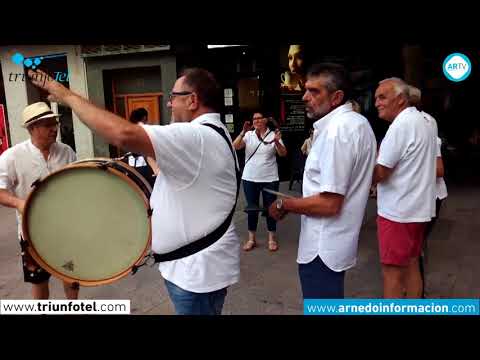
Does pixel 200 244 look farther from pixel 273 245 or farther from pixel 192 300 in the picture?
pixel 273 245

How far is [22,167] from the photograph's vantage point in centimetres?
254

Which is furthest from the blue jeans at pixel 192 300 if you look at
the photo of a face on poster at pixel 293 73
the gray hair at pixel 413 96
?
the photo of a face on poster at pixel 293 73

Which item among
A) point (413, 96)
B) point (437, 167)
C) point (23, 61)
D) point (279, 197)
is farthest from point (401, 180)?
point (23, 61)

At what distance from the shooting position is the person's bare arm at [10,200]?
228cm

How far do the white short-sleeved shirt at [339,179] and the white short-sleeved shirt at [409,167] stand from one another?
0.53 metres

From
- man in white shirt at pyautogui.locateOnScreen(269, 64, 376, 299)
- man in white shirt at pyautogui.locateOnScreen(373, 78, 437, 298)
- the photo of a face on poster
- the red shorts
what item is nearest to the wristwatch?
man in white shirt at pyautogui.locateOnScreen(269, 64, 376, 299)

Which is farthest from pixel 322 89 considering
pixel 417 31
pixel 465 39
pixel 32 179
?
pixel 32 179

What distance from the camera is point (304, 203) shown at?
1897mm

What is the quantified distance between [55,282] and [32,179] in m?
1.55

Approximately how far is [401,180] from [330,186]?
91 cm

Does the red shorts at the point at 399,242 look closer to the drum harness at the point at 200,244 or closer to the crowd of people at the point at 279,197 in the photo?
the crowd of people at the point at 279,197

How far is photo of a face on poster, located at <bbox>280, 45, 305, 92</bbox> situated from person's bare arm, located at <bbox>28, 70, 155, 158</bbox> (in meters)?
5.13
